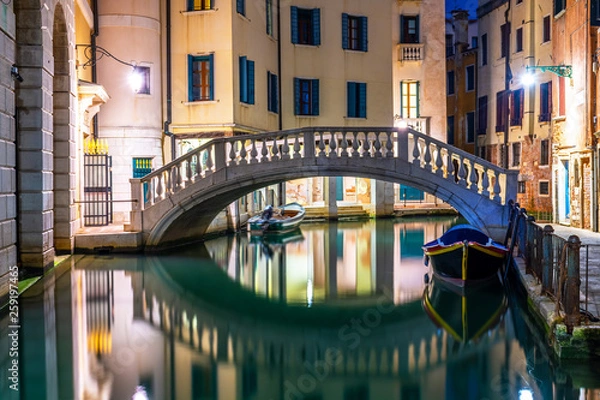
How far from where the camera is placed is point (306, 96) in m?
25.4

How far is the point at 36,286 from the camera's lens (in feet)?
37.8

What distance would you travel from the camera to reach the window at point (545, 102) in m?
25.6

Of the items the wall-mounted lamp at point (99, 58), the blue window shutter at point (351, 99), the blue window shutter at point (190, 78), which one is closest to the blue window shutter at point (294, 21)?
the blue window shutter at point (351, 99)

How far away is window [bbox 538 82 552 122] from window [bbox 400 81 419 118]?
5.97 meters

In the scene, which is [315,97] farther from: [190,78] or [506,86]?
[506,86]

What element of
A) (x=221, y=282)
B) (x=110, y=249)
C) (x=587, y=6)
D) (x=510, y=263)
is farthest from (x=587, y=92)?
(x=110, y=249)

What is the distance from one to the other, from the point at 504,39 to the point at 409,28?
3.84m

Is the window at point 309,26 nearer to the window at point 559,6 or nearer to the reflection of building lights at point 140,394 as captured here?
the window at point 559,6

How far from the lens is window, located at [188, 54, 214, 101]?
2098 centimetres

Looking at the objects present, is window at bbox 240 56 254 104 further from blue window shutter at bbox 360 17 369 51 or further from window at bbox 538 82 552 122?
window at bbox 538 82 552 122

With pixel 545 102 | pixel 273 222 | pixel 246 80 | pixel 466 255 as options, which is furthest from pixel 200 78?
pixel 545 102

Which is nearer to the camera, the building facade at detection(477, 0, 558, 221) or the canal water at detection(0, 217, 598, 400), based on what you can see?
the canal water at detection(0, 217, 598, 400)

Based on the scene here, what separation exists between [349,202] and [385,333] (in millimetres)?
20057

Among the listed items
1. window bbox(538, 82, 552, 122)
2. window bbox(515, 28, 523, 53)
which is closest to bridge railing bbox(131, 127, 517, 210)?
window bbox(538, 82, 552, 122)
